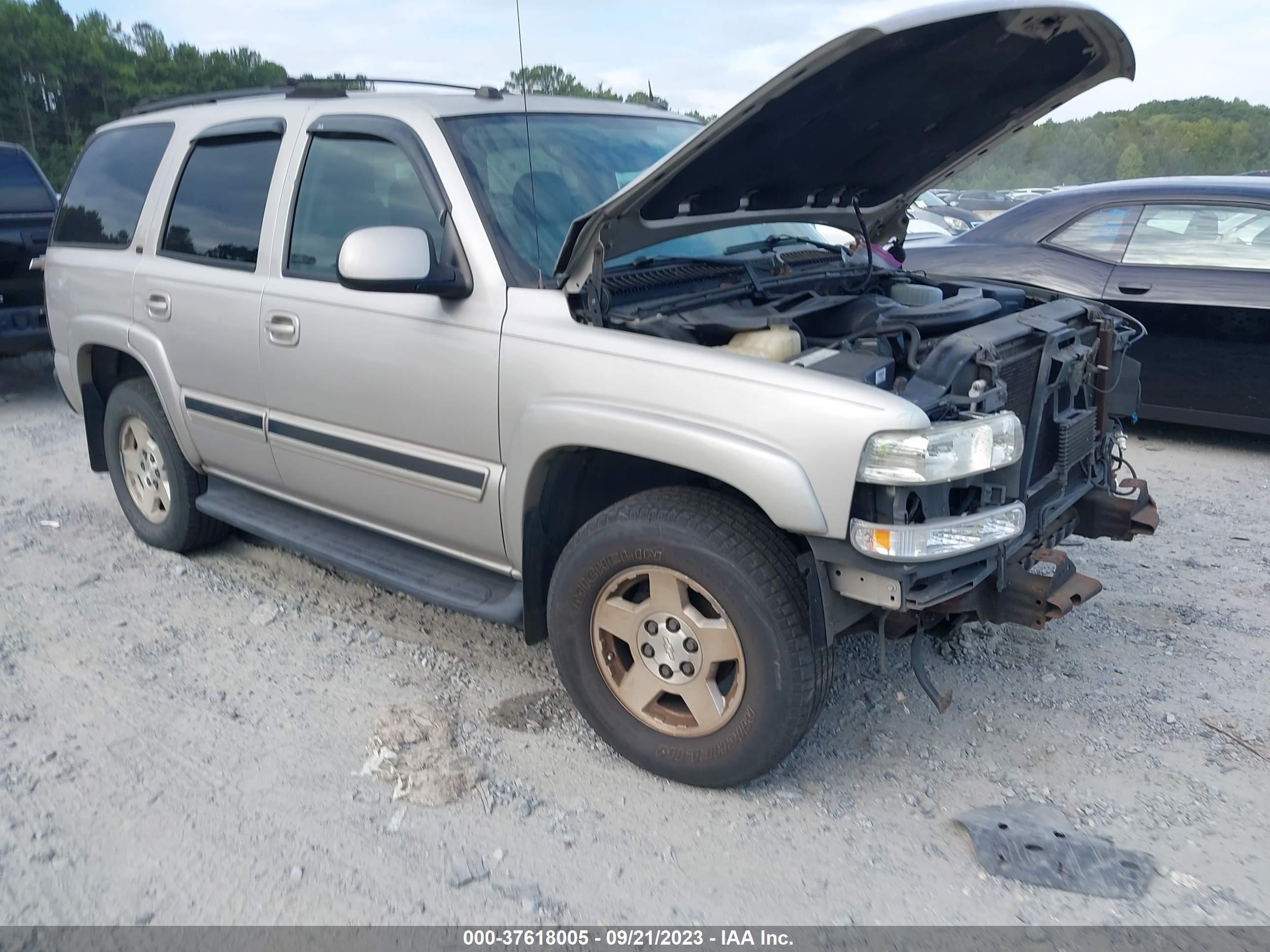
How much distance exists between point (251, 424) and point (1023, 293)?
3064 mm

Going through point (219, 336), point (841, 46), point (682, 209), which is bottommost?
point (219, 336)

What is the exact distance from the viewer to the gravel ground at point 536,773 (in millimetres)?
2586

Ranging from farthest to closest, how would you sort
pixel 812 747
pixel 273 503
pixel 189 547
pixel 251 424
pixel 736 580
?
pixel 189 547, pixel 273 503, pixel 251 424, pixel 812 747, pixel 736 580

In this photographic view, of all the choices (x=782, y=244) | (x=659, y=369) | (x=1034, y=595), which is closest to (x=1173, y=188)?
(x=782, y=244)

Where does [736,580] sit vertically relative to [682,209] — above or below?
below

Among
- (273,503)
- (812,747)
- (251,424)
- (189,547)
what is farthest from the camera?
(189,547)

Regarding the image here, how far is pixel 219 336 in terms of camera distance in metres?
4.01

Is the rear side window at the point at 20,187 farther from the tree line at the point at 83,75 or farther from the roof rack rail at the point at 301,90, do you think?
the tree line at the point at 83,75

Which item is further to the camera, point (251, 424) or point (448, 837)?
point (251, 424)

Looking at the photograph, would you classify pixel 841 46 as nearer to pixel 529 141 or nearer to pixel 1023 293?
pixel 529 141

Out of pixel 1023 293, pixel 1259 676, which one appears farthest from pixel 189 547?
pixel 1259 676

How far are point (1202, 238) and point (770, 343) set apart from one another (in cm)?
439

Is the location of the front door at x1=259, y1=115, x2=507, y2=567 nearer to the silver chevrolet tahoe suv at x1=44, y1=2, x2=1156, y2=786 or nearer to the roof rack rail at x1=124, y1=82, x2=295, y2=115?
the silver chevrolet tahoe suv at x1=44, y1=2, x2=1156, y2=786
